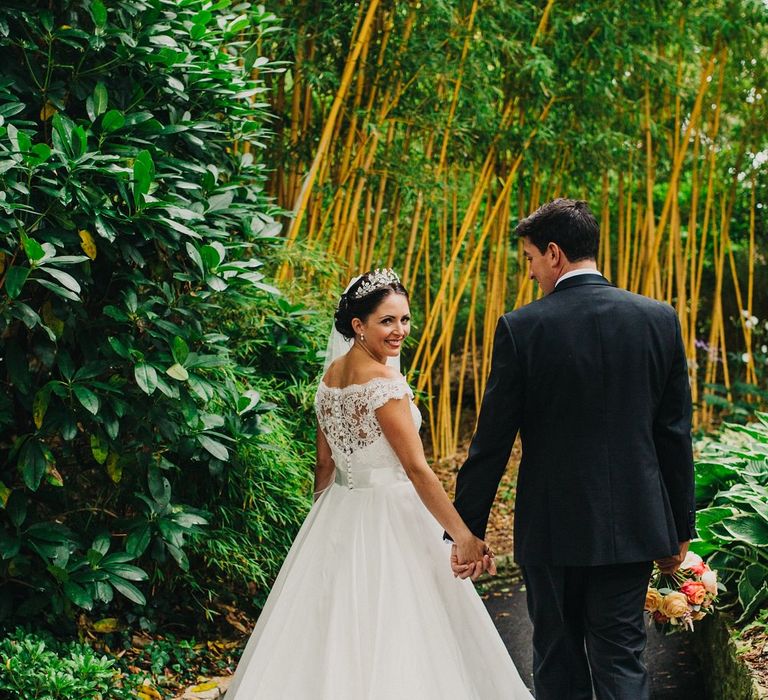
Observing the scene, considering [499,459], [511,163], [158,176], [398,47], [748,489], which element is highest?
[398,47]

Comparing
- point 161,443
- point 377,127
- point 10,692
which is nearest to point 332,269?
point 377,127

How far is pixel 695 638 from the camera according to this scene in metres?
3.32

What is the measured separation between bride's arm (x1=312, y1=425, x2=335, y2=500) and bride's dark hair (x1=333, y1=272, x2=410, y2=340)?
12.6 inches

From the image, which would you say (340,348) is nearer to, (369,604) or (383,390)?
(383,390)

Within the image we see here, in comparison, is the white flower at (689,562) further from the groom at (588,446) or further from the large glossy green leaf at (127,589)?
the large glossy green leaf at (127,589)

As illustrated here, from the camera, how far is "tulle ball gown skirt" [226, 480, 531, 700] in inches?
89.7

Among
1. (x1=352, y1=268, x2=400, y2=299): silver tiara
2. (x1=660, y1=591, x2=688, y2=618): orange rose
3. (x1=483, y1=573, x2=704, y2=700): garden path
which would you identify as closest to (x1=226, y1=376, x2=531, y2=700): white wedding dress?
(x1=352, y1=268, x2=400, y2=299): silver tiara

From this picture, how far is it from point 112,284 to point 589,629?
1.79 m

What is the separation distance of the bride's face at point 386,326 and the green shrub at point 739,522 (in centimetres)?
123

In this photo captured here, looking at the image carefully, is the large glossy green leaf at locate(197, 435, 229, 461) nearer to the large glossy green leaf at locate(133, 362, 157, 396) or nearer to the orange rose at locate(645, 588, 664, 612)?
the large glossy green leaf at locate(133, 362, 157, 396)

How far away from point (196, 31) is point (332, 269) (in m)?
1.51

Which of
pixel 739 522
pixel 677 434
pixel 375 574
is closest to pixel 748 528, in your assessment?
pixel 739 522

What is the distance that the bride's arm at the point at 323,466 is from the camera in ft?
8.65

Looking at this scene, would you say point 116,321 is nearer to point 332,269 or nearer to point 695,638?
point 332,269
